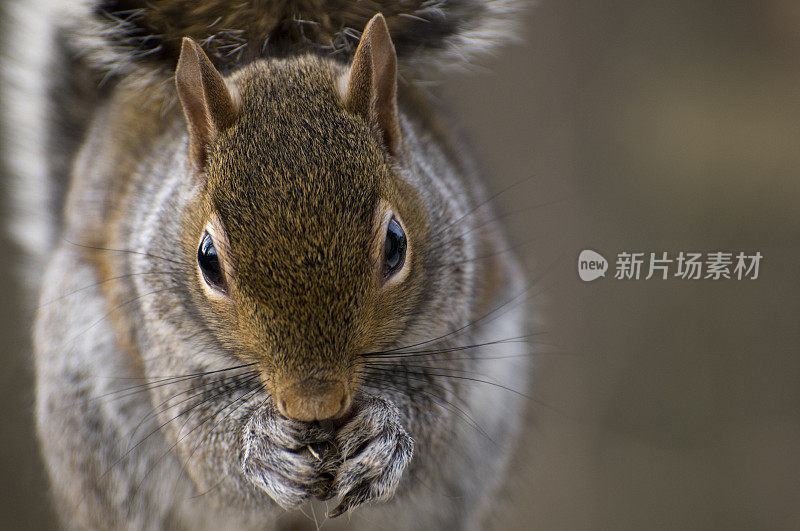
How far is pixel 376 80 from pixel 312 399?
0.44 meters

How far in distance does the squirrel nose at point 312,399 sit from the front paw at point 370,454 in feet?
0.59

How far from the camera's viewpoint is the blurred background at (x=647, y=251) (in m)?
1.60

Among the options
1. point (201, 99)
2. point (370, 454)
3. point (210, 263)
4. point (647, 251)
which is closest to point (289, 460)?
point (370, 454)

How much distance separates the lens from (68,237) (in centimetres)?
138

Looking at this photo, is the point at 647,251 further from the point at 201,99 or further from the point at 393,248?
the point at 201,99

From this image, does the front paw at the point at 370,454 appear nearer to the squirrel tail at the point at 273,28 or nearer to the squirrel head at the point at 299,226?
the squirrel head at the point at 299,226

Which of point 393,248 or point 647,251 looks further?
point 647,251

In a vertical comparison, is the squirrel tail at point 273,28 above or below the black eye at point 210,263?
above

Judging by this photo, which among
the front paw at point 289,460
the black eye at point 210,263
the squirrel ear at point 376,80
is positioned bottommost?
the front paw at point 289,460

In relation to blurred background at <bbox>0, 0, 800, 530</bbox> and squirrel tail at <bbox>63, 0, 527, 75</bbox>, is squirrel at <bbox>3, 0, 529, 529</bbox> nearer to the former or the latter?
squirrel tail at <bbox>63, 0, 527, 75</bbox>

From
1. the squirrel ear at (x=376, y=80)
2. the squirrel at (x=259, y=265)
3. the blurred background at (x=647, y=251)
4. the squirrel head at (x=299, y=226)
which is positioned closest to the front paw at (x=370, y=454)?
the squirrel at (x=259, y=265)

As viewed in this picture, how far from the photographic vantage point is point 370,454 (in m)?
0.97

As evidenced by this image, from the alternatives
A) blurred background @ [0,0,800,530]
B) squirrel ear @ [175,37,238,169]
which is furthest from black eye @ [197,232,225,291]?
blurred background @ [0,0,800,530]

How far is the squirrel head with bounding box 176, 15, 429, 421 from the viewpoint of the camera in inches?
30.9
